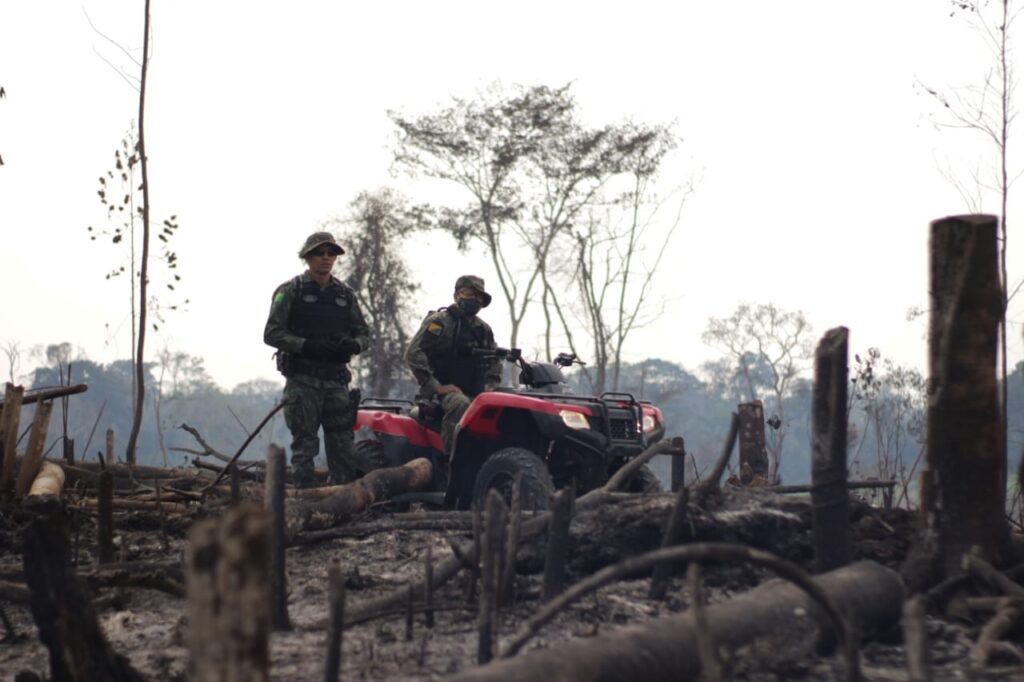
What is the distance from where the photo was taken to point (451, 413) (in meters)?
7.80

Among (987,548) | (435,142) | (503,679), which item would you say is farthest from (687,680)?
(435,142)

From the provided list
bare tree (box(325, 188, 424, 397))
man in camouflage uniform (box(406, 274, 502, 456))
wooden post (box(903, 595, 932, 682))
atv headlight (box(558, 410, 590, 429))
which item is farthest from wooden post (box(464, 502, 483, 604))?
bare tree (box(325, 188, 424, 397))

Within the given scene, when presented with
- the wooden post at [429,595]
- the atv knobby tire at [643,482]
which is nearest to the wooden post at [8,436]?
the atv knobby tire at [643,482]

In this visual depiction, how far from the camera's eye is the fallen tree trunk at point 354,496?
6.15 m

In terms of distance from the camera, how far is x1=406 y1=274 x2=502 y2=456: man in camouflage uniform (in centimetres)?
783

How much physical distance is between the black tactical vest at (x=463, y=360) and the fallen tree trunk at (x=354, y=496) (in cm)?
61

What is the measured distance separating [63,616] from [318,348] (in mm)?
4818

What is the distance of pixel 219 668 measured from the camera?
1905 millimetres

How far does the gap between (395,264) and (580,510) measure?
29.9 m

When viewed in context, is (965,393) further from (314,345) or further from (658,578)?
(314,345)

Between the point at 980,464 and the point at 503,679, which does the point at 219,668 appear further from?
the point at 980,464

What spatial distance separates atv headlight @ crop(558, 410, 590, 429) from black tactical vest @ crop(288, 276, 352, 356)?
185 centimetres

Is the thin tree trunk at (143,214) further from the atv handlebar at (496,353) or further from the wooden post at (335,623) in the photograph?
the wooden post at (335,623)

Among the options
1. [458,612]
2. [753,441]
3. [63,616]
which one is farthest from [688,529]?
[753,441]
